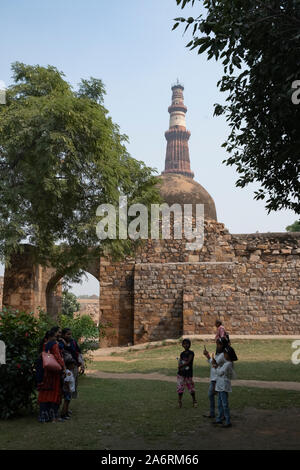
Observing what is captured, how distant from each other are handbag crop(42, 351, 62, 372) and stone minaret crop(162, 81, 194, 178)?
58.1 meters

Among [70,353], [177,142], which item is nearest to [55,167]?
[70,353]

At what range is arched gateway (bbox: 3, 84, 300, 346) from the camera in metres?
15.3

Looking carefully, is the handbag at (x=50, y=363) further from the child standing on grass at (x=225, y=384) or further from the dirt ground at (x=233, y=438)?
the child standing on grass at (x=225, y=384)

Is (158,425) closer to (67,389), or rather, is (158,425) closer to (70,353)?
(67,389)

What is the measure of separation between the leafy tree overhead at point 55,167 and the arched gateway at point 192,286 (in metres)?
1.95

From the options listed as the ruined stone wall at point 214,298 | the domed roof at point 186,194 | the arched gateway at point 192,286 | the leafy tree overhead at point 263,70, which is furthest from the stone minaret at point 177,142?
the leafy tree overhead at point 263,70

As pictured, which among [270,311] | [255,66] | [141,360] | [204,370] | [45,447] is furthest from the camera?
[270,311]

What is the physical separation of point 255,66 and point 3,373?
5.08 meters

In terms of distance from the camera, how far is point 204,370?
10094mm

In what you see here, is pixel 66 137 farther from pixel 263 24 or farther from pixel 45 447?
pixel 45 447

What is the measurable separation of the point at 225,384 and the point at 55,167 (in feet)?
24.8

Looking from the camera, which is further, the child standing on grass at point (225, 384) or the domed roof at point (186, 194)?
the domed roof at point (186, 194)

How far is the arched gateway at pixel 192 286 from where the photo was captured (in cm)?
1534

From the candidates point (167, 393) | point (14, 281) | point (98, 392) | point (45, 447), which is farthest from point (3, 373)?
point (14, 281)
